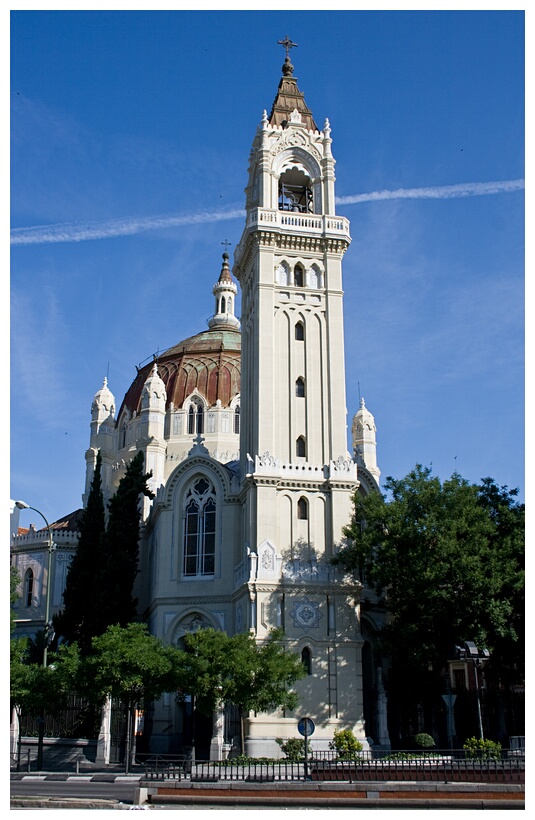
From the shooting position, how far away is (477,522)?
4091 cm

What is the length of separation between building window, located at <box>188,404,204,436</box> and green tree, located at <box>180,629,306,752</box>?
93.6 ft

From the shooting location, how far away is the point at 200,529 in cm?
→ 4944

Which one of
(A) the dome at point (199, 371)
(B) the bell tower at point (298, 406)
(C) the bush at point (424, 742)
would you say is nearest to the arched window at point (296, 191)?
(B) the bell tower at point (298, 406)

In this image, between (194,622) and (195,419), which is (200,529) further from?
(195,419)

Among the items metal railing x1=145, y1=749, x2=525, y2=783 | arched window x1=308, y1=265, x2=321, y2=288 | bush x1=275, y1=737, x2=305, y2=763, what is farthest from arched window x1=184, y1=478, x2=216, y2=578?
metal railing x1=145, y1=749, x2=525, y2=783

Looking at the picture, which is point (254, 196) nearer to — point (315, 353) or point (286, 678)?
point (315, 353)

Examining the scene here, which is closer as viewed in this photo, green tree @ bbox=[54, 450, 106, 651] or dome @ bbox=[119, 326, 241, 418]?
green tree @ bbox=[54, 450, 106, 651]

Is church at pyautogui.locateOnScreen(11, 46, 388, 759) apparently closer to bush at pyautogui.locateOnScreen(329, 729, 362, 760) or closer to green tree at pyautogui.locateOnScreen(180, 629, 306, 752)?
bush at pyautogui.locateOnScreen(329, 729, 362, 760)

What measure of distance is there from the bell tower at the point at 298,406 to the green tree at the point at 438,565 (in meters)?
2.21

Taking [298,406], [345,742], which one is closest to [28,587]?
[298,406]

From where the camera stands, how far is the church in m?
43.0

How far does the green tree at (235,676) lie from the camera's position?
35938mm
